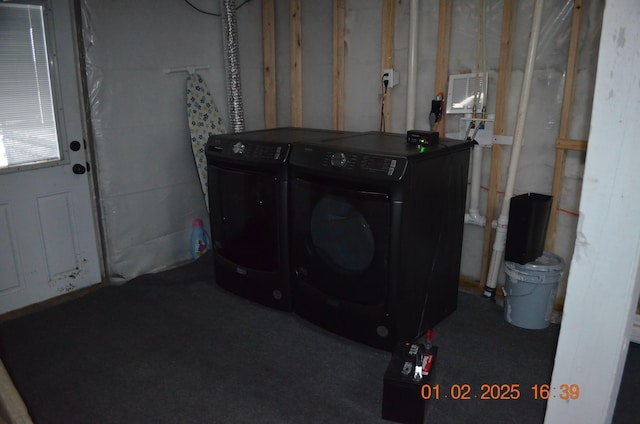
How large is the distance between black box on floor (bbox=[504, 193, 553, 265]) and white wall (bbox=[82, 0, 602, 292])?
23 centimetres

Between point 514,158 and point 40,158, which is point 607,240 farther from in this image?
point 40,158

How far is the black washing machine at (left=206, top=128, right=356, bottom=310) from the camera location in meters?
2.60

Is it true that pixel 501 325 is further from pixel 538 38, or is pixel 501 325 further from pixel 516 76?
pixel 538 38

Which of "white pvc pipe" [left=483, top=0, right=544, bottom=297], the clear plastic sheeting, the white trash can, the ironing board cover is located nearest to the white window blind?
the clear plastic sheeting

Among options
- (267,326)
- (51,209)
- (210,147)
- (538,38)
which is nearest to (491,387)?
(267,326)

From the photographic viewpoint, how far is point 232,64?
3395mm

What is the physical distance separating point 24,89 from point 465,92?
2484 millimetres

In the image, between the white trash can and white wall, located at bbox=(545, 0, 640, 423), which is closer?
white wall, located at bbox=(545, 0, 640, 423)

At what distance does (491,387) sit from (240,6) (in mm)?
3022

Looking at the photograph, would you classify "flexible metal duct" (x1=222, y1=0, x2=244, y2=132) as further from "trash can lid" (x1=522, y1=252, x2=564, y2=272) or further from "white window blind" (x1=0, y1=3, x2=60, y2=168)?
"trash can lid" (x1=522, y1=252, x2=564, y2=272)

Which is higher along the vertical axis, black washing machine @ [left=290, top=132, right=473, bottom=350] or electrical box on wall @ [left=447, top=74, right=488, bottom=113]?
electrical box on wall @ [left=447, top=74, right=488, bottom=113]

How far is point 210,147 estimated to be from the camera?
2.86m

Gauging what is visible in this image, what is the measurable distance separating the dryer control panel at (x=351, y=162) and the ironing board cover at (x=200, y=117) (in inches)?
45.5

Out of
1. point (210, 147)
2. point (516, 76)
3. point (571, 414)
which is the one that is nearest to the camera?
point (571, 414)
